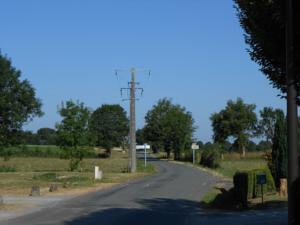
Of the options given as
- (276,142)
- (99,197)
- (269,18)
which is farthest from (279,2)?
(99,197)

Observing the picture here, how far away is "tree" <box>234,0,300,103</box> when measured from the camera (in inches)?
411

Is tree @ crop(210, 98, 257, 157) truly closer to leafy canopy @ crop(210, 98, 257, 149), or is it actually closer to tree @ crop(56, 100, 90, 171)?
leafy canopy @ crop(210, 98, 257, 149)

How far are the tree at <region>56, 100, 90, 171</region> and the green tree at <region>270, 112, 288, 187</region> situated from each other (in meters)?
35.9

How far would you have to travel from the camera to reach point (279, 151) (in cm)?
2991

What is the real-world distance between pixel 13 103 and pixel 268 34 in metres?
57.4

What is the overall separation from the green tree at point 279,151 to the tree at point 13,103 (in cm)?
4027

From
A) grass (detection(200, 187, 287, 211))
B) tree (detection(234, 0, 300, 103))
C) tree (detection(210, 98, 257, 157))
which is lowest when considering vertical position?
grass (detection(200, 187, 287, 211))

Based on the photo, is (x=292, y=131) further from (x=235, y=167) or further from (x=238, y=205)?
(x=235, y=167)

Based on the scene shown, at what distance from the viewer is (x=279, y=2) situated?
10445 mm

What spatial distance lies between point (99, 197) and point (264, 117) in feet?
251

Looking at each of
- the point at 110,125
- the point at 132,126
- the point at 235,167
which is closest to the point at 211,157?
the point at 235,167

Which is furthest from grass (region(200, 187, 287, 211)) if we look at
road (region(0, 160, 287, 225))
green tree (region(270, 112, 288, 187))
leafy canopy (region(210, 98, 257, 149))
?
leafy canopy (region(210, 98, 257, 149))

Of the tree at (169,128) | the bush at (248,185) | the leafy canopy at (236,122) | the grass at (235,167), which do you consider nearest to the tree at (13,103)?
the grass at (235,167)

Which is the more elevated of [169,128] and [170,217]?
[169,128]
